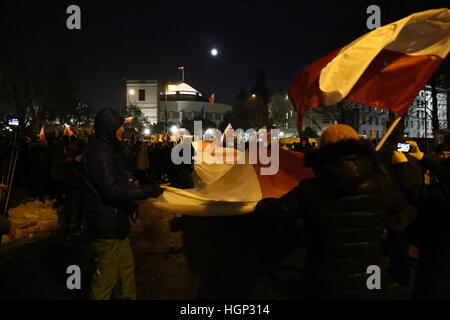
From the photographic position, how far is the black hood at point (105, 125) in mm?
3311

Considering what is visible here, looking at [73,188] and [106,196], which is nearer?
[106,196]

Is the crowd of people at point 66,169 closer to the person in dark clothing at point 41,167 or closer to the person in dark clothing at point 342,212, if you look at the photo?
the person in dark clothing at point 41,167

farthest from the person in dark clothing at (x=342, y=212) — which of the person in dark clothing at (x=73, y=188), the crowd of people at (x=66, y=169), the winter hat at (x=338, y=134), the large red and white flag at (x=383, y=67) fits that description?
the person in dark clothing at (x=73, y=188)

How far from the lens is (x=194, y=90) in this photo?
119562 millimetres

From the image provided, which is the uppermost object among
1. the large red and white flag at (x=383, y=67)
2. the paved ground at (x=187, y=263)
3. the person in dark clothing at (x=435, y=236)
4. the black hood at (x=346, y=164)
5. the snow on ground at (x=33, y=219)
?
the large red and white flag at (x=383, y=67)

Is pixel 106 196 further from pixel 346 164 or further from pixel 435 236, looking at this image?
pixel 435 236

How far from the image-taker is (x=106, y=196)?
320 centimetres

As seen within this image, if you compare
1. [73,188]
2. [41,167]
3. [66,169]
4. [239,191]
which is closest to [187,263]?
[239,191]

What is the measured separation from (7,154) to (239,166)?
302 inches

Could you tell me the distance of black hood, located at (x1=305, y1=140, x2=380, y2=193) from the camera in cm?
225

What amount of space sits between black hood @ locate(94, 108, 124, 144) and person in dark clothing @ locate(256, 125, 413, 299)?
1744 mm

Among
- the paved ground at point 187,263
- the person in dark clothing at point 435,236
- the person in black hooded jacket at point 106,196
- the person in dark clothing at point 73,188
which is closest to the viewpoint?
the person in dark clothing at point 435,236

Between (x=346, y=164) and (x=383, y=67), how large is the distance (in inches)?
109
